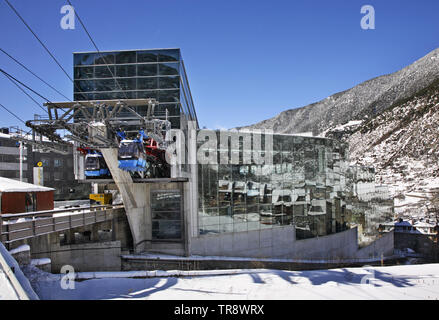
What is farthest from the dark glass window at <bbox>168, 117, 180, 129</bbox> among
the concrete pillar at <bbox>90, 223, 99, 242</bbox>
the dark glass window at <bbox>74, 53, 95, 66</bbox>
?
the concrete pillar at <bbox>90, 223, 99, 242</bbox>

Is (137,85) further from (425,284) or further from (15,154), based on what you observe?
(15,154)

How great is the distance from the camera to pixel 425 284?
8.55 m

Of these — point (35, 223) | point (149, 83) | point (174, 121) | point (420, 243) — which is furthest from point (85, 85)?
point (420, 243)

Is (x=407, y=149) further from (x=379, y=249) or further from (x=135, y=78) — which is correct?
(x=135, y=78)

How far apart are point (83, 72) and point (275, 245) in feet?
84.8

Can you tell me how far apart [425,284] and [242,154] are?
597 inches

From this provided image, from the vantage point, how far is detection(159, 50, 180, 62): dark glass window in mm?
27391

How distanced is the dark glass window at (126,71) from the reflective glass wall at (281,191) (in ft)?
40.8

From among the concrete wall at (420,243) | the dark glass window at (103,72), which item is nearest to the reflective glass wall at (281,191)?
the dark glass window at (103,72)

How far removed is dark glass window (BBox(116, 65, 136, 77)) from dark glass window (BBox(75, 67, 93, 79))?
9.54 feet

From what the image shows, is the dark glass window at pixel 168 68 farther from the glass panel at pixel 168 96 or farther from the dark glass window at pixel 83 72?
the dark glass window at pixel 83 72

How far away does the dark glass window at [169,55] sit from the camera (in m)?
27.4

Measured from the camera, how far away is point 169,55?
1081 inches
